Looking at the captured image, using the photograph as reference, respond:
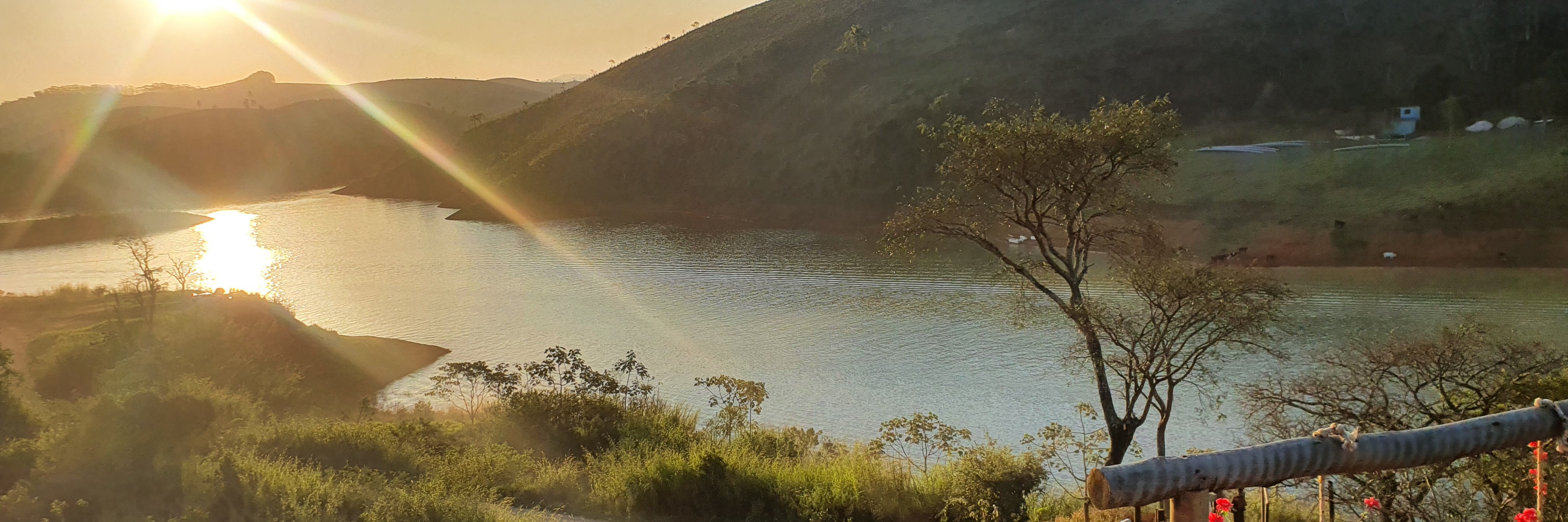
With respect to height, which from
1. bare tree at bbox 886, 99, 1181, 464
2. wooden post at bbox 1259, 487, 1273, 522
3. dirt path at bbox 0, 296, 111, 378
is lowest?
wooden post at bbox 1259, 487, 1273, 522

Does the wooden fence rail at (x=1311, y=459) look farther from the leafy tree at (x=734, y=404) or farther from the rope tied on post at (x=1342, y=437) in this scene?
the leafy tree at (x=734, y=404)

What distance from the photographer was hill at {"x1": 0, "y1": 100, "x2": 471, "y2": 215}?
7975cm

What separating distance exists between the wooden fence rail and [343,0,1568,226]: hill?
39313 millimetres

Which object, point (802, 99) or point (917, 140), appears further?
point (802, 99)

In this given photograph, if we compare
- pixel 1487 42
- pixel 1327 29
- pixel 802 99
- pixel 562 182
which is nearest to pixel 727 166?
pixel 802 99

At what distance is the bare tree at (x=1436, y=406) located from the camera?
650 cm

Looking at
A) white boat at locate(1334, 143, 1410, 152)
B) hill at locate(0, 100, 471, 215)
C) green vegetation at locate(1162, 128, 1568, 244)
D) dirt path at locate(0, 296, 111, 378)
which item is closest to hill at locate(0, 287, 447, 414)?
dirt path at locate(0, 296, 111, 378)

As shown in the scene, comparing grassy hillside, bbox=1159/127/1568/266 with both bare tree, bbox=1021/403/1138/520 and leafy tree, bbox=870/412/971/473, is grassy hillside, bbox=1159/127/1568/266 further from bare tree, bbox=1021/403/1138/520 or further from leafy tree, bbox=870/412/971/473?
leafy tree, bbox=870/412/971/473

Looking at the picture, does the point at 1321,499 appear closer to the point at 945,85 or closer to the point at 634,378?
the point at 634,378

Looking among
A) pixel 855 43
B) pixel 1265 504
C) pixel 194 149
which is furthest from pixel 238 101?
pixel 1265 504

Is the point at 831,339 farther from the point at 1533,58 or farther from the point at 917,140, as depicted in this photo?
the point at 1533,58

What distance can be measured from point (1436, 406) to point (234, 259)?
47.6 metres

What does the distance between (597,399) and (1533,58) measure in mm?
58367

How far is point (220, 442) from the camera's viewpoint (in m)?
9.61
